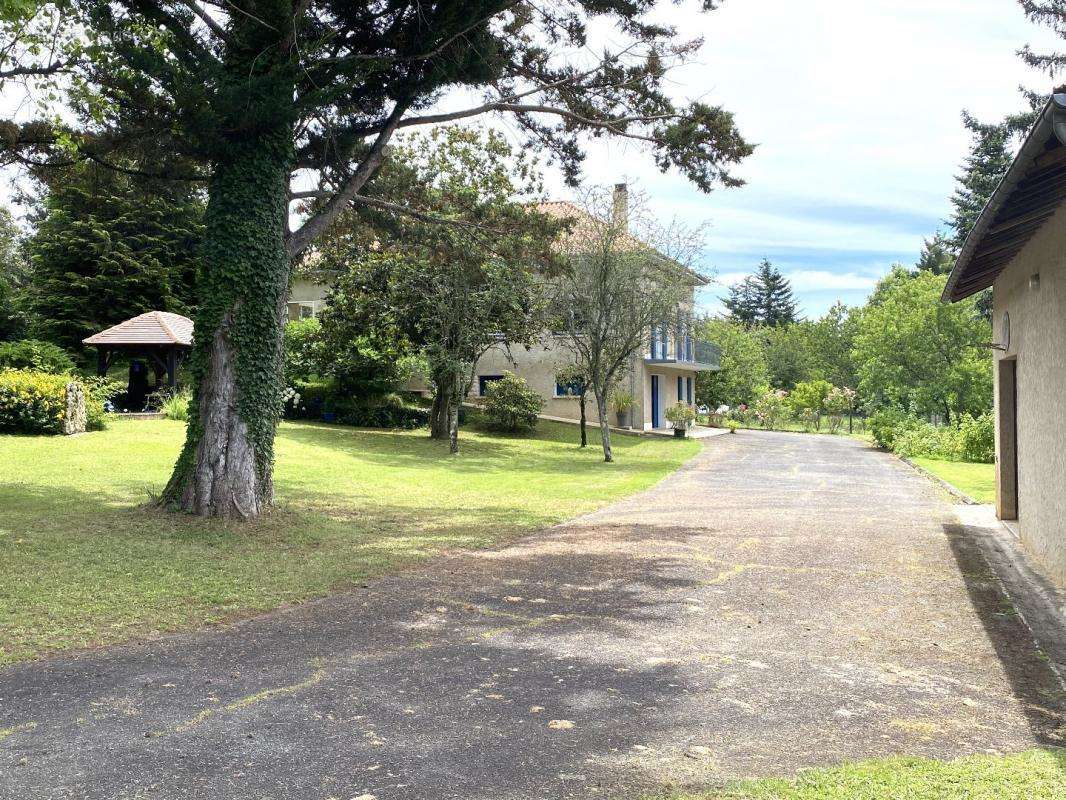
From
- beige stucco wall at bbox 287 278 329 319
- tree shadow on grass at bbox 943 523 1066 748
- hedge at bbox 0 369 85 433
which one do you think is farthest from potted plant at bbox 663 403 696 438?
tree shadow on grass at bbox 943 523 1066 748

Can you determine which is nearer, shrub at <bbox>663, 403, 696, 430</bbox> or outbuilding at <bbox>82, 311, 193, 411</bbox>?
outbuilding at <bbox>82, 311, 193, 411</bbox>

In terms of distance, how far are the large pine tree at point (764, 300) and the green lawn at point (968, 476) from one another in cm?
5323

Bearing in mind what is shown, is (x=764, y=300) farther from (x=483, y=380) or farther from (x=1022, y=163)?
(x=1022, y=163)

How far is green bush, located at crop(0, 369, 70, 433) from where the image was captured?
18031 millimetres

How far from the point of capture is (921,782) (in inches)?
139

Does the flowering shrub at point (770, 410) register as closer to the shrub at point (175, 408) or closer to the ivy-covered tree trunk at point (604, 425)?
the ivy-covered tree trunk at point (604, 425)

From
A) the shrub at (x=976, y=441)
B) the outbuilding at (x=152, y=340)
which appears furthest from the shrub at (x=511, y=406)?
the shrub at (x=976, y=441)

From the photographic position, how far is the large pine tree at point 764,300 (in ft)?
256

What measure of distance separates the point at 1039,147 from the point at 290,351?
25772 mm

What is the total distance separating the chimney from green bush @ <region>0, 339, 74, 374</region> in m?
15.7

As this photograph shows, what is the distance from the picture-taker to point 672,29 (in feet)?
39.5

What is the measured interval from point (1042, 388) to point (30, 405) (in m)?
18.8

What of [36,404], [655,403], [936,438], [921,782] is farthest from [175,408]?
[936,438]

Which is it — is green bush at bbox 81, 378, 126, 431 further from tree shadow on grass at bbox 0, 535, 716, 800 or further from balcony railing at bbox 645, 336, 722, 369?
balcony railing at bbox 645, 336, 722, 369
